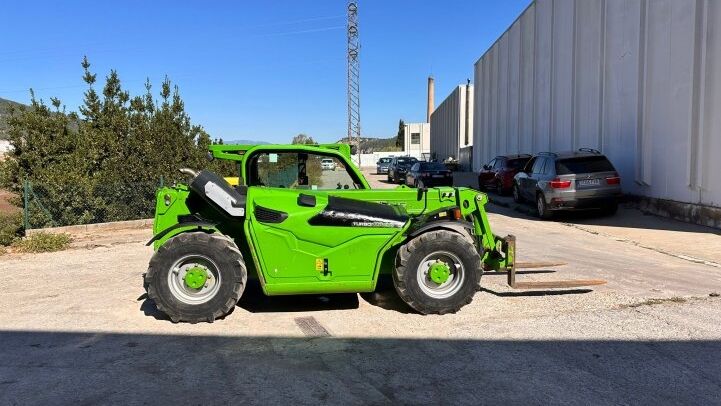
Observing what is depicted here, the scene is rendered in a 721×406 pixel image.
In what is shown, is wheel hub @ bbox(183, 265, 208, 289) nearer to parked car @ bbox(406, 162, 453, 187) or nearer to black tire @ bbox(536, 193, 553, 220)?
black tire @ bbox(536, 193, 553, 220)

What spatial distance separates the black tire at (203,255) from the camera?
17.2ft

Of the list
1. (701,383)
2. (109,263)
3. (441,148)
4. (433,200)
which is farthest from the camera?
(441,148)

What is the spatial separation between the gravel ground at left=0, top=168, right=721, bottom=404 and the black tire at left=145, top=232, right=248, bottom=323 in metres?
0.19

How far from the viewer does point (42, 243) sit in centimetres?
1048

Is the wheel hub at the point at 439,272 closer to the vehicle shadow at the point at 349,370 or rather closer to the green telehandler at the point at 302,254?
the green telehandler at the point at 302,254

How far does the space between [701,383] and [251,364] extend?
3.35 meters

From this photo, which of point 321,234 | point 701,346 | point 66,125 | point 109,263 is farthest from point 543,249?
point 66,125

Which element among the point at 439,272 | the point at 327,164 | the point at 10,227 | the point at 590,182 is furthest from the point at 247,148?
the point at 590,182

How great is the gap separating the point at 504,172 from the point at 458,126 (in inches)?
1546

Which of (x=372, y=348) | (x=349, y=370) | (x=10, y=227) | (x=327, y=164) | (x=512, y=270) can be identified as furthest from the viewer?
(x=10, y=227)

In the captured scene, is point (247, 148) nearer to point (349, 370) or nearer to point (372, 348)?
point (372, 348)

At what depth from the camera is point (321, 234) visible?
5309 mm

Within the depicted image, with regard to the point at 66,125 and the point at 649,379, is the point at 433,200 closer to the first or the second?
the point at 649,379

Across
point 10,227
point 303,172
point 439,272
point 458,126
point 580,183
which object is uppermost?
point 458,126
